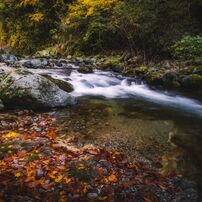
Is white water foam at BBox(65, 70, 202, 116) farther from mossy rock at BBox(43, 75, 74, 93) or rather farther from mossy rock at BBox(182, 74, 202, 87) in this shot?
mossy rock at BBox(182, 74, 202, 87)

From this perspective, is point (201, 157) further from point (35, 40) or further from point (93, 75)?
point (35, 40)

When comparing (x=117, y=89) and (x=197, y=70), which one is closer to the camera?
(x=117, y=89)

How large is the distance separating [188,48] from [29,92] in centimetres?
843

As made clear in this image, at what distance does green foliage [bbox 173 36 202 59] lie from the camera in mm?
13695

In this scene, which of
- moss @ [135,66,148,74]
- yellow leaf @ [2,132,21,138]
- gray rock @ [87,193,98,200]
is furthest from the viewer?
moss @ [135,66,148,74]

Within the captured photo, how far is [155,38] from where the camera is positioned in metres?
14.9

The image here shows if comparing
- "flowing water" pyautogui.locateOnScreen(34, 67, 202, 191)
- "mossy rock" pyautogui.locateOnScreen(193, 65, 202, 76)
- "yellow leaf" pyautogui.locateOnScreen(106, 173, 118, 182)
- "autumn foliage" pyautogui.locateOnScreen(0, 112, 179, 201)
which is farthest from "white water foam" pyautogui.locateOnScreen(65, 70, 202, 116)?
"yellow leaf" pyautogui.locateOnScreen(106, 173, 118, 182)

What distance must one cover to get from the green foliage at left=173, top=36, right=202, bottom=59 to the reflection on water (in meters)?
5.59

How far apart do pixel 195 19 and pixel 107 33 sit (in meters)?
4.76

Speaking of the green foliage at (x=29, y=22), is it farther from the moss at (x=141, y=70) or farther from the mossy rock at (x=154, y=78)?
the mossy rock at (x=154, y=78)

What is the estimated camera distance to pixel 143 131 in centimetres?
646

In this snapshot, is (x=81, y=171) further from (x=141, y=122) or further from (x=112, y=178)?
(x=141, y=122)

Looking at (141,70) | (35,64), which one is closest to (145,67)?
(141,70)

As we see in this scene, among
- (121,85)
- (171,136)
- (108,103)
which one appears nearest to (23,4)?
(121,85)
